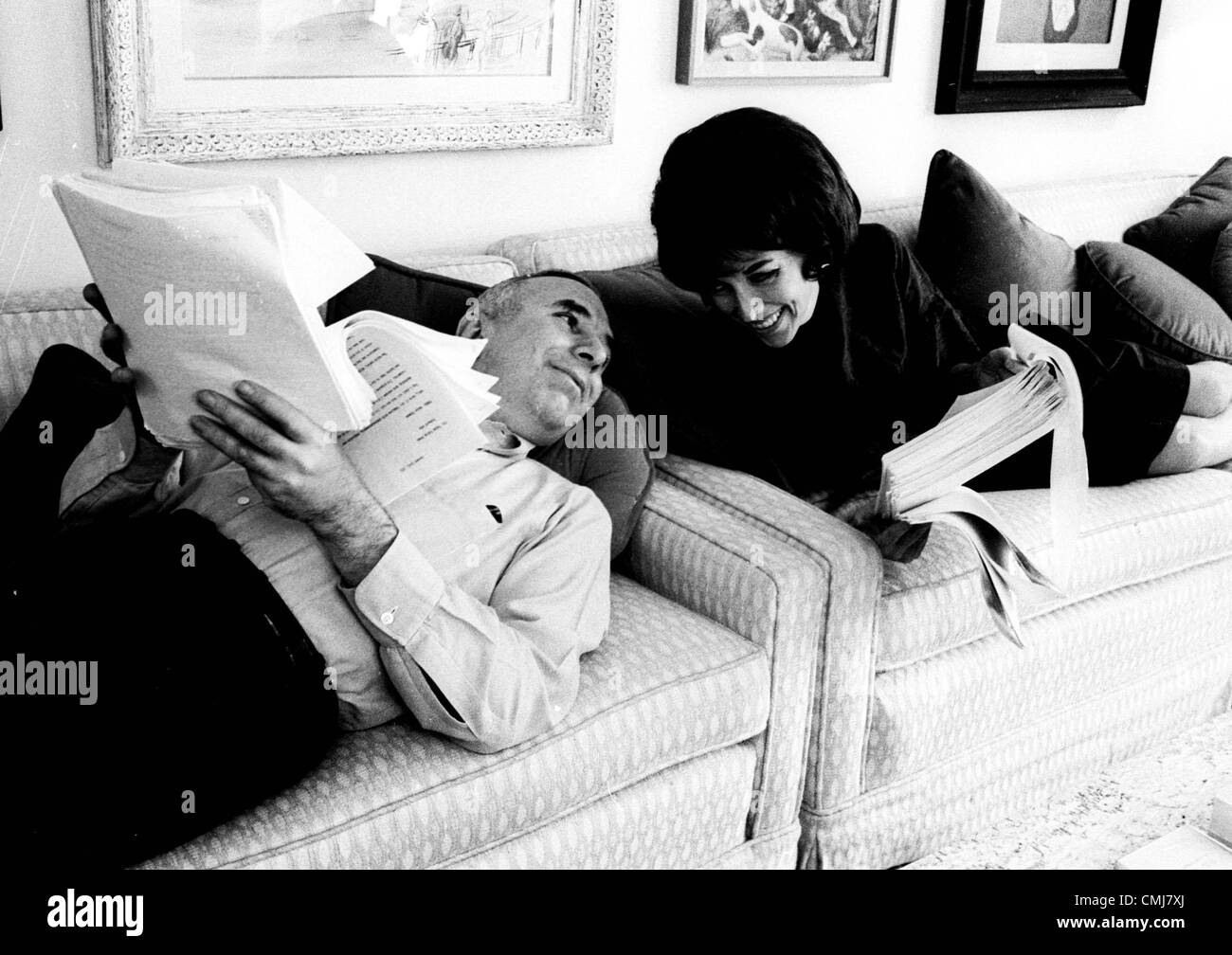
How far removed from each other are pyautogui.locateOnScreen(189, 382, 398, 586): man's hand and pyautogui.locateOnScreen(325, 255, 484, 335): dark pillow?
0.54 m

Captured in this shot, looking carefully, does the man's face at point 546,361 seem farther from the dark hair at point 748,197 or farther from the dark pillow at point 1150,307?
the dark pillow at point 1150,307

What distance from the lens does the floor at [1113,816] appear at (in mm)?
2025

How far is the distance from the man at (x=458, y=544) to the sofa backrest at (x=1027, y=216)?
20.1 inches

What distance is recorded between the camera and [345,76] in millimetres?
2117

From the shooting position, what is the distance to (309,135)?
211 centimetres

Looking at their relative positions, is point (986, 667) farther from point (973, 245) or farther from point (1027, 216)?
point (1027, 216)

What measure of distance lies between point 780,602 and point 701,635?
0.12m

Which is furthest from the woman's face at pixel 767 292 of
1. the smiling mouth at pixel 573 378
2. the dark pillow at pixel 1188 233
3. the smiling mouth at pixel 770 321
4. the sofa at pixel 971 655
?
the dark pillow at pixel 1188 233

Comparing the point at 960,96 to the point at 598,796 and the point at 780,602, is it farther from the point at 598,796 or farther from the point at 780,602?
the point at 598,796

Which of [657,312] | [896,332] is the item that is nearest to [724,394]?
[657,312]

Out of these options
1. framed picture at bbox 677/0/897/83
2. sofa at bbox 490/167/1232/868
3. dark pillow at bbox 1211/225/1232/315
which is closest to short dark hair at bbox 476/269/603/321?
sofa at bbox 490/167/1232/868

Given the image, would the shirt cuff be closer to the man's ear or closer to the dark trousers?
the dark trousers

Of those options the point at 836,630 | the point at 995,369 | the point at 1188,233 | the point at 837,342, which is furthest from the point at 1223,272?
the point at 836,630

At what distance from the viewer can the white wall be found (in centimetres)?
189
